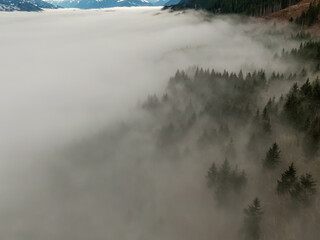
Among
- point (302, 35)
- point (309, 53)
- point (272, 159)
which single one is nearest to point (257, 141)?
point (272, 159)

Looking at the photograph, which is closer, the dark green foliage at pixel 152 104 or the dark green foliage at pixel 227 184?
the dark green foliage at pixel 227 184

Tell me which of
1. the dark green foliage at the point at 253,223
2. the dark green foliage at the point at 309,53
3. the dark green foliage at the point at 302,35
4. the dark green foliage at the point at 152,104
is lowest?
the dark green foliage at the point at 253,223

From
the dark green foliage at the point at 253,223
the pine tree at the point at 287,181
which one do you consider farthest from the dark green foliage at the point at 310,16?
the dark green foliage at the point at 253,223

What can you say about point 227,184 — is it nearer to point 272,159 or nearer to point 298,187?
point 272,159

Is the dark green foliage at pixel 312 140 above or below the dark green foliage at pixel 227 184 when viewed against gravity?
above

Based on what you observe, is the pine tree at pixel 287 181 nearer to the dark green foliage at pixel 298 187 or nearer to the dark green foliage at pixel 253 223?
the dark green foliage at pixel 298 187

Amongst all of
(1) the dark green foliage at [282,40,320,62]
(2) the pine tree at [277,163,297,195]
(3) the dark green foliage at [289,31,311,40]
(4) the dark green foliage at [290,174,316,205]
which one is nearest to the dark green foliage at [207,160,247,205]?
(2) the pine tree at [277,163,297,195]

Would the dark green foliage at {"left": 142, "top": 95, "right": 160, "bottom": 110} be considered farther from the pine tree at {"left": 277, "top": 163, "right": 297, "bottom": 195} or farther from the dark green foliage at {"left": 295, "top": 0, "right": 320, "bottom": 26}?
the dark green foliage at {"left": 295, "top": 0, "right": 320, "bottom": 26}

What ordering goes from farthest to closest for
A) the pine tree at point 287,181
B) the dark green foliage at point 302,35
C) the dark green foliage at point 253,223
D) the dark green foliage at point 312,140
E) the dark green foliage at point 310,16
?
the dark green foliage at point 310,16 < the dark green foliage at point 302,35 < the dark green foliage at point 312,140 < the pine tree at point 287,181 < the dark green foliage at point 253,223
